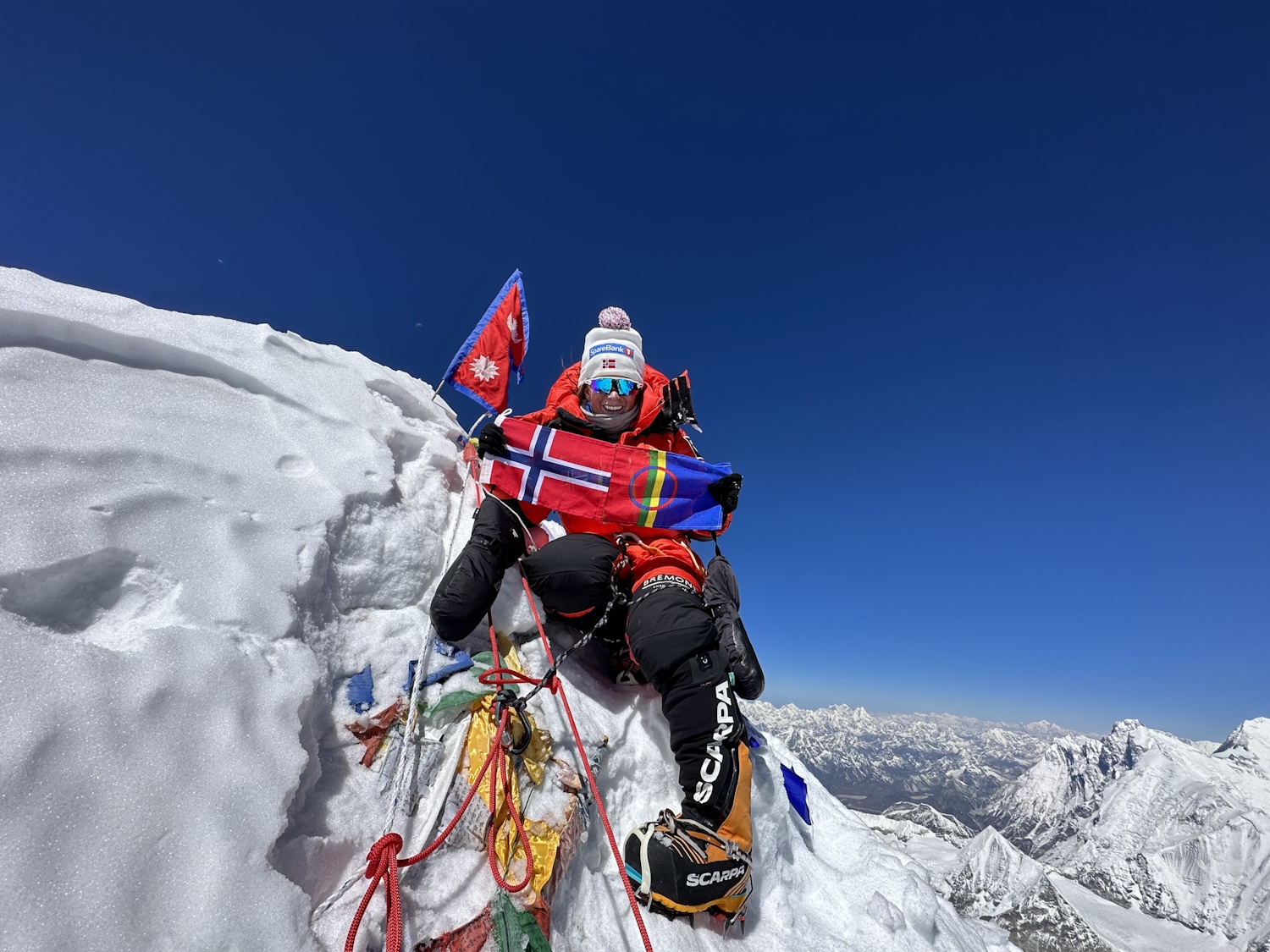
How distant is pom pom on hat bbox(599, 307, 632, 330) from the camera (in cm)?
624

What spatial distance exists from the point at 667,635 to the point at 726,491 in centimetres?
188

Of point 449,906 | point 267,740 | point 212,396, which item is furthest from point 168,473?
point 449,906

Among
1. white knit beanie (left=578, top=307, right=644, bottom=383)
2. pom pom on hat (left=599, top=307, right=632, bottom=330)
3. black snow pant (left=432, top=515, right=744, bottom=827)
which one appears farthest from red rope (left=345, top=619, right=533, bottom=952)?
pom pom on hat (left=599, top=307, right=632, bottom=330)

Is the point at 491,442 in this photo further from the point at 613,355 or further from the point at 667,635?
the point at 667,635

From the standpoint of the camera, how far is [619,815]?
3549 mm

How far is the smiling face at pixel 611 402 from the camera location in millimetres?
5441

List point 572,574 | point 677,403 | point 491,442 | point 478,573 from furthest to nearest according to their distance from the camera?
point 677,403, point 491,442, point 572,574, point 478,573

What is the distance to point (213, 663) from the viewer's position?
7.40ft

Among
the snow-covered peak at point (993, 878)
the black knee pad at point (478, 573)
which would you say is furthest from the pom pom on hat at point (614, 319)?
the snow-covered peak at point (993, 878)

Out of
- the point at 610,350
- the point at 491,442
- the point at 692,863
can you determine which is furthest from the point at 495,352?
the point at 692,863

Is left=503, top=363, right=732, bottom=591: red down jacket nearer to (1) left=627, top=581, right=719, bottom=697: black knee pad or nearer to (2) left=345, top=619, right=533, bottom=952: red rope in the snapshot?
(1) left=627, top=581, right=719, bottom=697: black knee pad

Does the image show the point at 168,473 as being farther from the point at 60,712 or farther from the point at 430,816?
the point at 430,816

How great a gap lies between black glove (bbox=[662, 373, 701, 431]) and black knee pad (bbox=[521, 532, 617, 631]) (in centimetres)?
181

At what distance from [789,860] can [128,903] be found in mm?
4399
